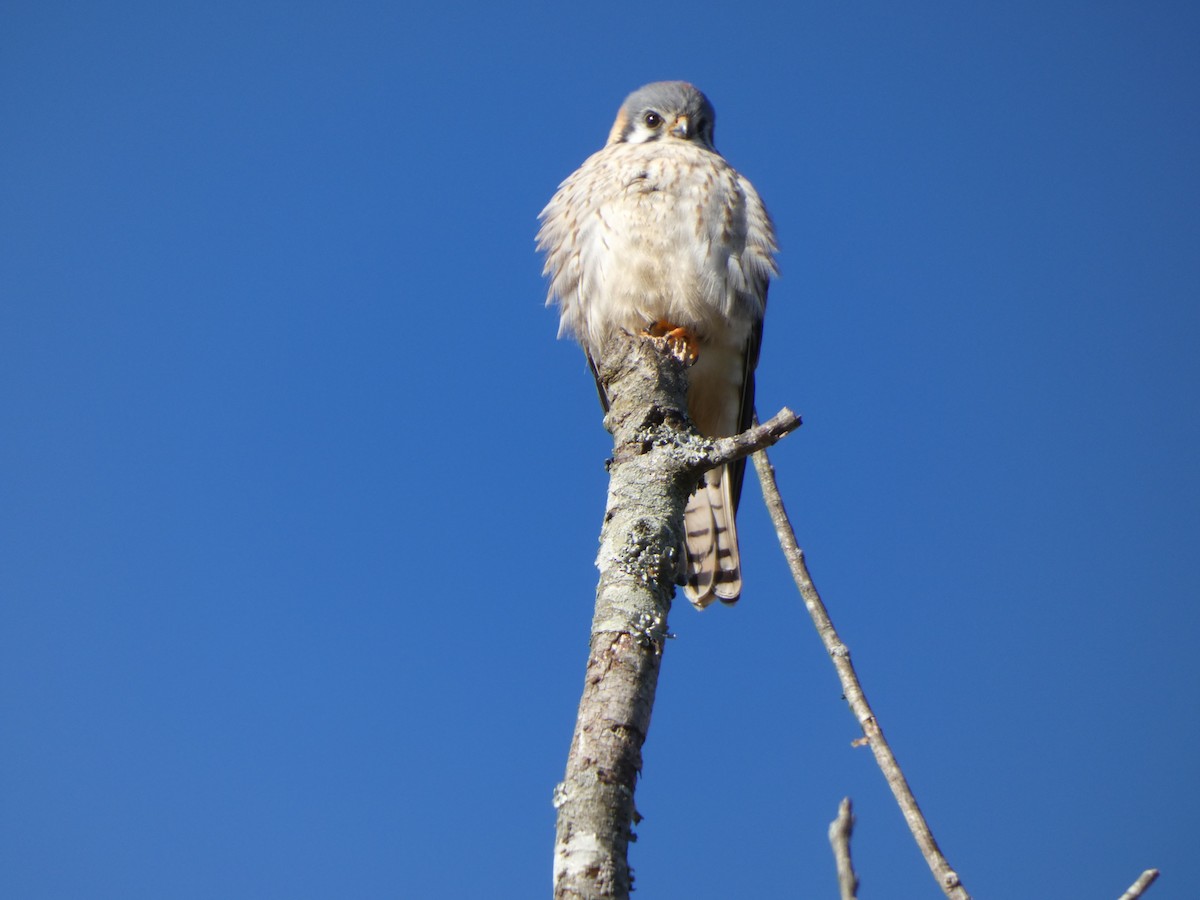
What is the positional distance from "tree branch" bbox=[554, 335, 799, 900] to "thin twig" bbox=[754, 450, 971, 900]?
32 cm

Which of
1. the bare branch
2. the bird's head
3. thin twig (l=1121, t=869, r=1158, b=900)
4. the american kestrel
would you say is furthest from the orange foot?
thin twig (l=1121, t=869, r=1158, b=900)

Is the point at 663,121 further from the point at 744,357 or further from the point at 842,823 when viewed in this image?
the point at 842,823

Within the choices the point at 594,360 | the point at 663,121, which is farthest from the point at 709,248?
the point at 663,121

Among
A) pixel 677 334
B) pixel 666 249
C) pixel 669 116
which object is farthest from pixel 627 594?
pixel 669 116

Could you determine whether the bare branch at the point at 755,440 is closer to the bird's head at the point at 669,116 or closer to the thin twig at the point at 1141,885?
the thin twig at the point at 1141,885

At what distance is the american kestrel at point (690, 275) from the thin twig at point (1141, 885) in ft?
6.97

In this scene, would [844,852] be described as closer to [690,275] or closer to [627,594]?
[627,594]

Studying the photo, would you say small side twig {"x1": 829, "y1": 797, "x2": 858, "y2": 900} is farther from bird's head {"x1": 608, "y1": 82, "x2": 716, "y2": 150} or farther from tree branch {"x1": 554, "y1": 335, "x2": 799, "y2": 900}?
bird's head {"x1": 608, "y1": 82, "x2": 716, "y2": 150}

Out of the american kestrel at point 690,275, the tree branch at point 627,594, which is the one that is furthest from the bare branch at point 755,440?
the american kestrel at point 690,275

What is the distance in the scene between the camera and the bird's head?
189 inches

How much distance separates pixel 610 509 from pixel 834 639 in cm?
54

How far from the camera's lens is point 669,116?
4.84m

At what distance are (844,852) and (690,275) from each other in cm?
279

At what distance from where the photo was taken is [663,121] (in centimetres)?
485
